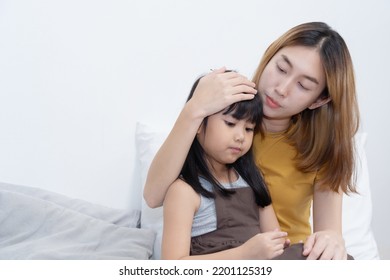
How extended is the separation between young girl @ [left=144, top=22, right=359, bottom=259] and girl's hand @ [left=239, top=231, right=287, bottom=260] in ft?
0.22

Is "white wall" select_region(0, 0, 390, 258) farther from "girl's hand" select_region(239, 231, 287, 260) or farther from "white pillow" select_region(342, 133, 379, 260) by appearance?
"girl's hand" select_region(239, 231, 287, 260)

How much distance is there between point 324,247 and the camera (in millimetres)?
917

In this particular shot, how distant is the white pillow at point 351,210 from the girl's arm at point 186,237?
15.1 inches

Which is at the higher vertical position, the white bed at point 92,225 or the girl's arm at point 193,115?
the girl's arm at point 193,115

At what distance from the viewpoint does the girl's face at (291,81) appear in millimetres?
1030

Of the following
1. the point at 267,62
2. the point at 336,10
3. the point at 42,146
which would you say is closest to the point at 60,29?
the point at 42,146

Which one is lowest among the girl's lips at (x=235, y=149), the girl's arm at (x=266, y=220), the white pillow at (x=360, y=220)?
the white pillow at (x=360, y=220)

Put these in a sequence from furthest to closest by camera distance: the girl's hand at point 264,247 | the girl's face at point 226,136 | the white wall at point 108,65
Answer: the white wall at point 108,65 → the girl's face at point 226,136 → the girl's hand at point 264,247

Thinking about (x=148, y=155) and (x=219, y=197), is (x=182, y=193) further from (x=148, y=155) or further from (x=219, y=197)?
(x=148, y=155)

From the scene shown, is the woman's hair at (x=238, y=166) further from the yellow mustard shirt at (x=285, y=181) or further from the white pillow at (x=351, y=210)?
the white pillow at (x=351, y=210)

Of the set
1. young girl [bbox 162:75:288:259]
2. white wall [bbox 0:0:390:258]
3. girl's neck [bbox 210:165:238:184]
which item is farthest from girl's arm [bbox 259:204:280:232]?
white wall [bbox 0:0:390:258]

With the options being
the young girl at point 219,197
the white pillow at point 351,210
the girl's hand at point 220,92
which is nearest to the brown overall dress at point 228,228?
the young girl at point 219,197

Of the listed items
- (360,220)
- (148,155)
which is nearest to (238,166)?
(148,155)

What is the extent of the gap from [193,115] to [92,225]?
539mm
